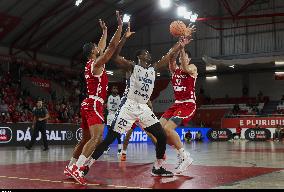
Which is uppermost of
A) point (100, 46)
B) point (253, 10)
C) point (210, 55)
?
point (253, 10)

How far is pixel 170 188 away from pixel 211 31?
34.3 metres

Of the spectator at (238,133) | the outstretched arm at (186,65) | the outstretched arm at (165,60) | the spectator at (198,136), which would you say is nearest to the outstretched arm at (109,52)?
the outstretched arm at (165,60)

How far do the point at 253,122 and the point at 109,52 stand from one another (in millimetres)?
27506

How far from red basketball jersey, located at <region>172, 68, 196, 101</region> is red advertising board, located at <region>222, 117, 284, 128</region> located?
2493cm

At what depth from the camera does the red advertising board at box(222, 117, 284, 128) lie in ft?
102

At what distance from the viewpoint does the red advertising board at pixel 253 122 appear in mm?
31203

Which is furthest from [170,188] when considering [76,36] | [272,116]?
[76,36]

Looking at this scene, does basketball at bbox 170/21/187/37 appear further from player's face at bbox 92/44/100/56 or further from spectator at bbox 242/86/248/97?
spectator at bbox 242/86/248/97

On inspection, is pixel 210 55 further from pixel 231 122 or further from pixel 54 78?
pixel 54 78

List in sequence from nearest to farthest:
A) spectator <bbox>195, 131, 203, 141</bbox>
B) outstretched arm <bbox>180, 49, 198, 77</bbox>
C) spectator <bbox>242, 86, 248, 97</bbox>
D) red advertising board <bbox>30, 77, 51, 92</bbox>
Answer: outstretched arm <bbox>180, 49, 198, 77</bbox> < spectator <bbox>195, 131, 203, 141</bbox> < red advertising board <bbox>30, 77, 51, 92</bbox> < spectator <bbox>242, 86, 248, 97</bbox>

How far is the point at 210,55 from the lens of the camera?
3828 centimetres

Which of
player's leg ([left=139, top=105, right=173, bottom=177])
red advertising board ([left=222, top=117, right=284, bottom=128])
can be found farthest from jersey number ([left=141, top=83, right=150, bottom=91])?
red advertising board ([left=222, top=117, right=284, bottom=128])

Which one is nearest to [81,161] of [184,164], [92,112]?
[92,112]

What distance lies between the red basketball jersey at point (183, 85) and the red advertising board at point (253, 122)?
81.8ft
